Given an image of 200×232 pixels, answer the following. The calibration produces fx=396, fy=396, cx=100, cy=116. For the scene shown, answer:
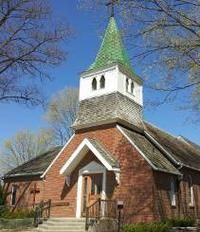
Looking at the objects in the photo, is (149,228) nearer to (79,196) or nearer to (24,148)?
(79,196)

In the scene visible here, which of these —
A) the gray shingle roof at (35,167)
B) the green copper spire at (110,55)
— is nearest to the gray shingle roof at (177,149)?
the green copper spire at (110,55)

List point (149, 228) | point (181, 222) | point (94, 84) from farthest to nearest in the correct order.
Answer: point (94, 84), point (181, 222), point (149, 228)

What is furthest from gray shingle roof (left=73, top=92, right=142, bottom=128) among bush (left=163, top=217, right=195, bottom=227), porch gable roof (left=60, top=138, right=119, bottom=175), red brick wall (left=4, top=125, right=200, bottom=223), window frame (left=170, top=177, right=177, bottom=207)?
bush (left=163, top=217, right=195, bottom=227)

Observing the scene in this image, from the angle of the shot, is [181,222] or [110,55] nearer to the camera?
[181,222]

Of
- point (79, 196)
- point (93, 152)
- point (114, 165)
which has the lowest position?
point (79, 196)

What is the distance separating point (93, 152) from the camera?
22.2 metres

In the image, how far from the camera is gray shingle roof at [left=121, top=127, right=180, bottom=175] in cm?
2127

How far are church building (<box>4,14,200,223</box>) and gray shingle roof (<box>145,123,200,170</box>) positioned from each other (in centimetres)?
19

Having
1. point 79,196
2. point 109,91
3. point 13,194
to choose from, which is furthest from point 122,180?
point 13,194

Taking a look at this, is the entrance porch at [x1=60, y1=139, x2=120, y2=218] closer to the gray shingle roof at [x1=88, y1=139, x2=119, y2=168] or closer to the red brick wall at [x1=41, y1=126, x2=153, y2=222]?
the gray shingle roof at [x1=88, y1=139, x2=119, y2=168]

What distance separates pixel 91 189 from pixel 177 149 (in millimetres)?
7764

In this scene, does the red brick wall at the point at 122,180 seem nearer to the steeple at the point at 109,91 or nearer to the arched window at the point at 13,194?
the steeple at the point at 109,91

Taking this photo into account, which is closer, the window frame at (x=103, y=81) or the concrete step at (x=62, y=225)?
the concrete step at (x=62, y=225)

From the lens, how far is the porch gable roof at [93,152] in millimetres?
21258
